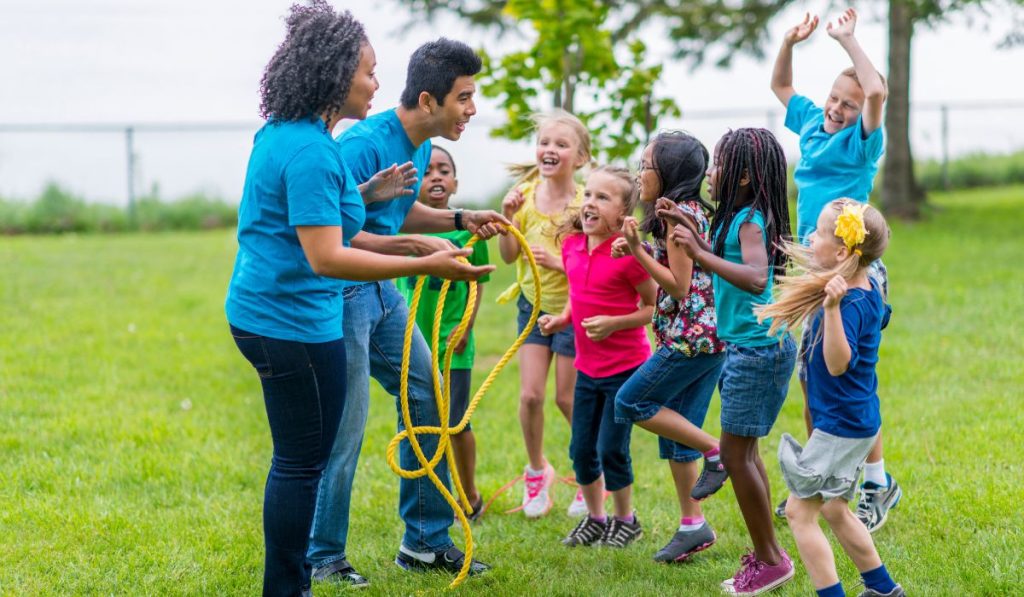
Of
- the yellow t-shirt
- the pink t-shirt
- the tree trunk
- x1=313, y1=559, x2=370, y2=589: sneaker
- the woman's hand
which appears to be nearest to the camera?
the woman's hand

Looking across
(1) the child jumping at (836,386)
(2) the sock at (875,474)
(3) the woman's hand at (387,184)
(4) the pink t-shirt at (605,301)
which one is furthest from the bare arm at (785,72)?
(3) the woman's hand at (387,184)

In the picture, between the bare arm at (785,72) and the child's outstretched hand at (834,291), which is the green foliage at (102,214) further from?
the child's outstretched hand at (834,291)

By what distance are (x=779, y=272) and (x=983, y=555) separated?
1307mm

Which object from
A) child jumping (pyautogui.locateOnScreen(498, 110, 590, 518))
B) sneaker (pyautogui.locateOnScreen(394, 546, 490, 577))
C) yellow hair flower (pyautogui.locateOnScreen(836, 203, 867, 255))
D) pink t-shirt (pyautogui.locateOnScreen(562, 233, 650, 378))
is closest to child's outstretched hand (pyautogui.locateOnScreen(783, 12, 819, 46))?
child jumping (pyautogui.locateOnScreen(498, 110, 590, 518))

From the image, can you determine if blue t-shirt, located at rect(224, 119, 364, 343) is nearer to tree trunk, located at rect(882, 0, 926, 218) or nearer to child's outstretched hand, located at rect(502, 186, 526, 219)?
child's outstretched hand, located at rect(502, 186, 526, 219)

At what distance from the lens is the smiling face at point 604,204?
4527mm

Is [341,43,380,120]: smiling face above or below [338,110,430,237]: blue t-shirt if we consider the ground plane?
above

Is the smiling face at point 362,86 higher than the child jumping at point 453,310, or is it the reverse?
the smiling face at point 362,86

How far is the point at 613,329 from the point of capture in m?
4.50

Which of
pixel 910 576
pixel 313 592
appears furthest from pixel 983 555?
pixel 313 592

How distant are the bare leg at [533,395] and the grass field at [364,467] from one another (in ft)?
1.10

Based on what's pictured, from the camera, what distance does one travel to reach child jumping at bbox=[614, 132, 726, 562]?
4.24m

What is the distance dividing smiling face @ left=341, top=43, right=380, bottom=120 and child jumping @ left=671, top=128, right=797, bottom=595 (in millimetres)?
1172

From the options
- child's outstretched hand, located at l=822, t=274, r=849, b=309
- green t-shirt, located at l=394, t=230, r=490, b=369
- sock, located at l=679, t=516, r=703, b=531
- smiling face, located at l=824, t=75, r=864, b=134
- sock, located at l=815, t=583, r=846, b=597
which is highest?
smiling face, located at l=824, t=75, r=864, b=134
